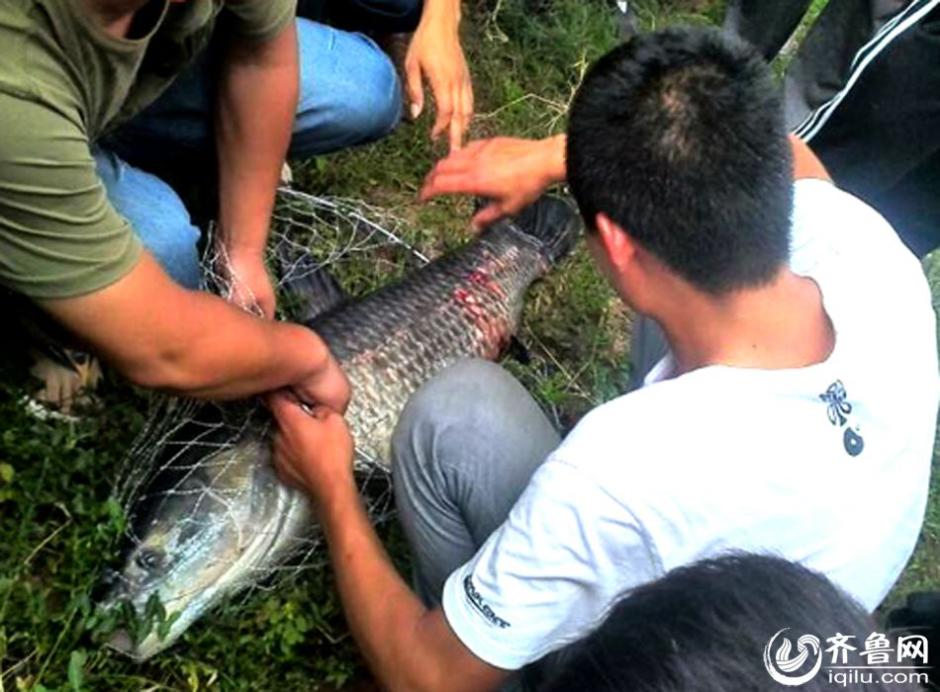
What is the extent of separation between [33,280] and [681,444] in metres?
A: 1.02

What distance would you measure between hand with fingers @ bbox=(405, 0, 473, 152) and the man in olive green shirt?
2cm

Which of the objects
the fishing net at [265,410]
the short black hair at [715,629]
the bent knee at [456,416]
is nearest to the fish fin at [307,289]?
the fishing net at [265,410]

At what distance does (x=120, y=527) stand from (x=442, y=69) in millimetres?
1230

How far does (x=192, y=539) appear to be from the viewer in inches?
110

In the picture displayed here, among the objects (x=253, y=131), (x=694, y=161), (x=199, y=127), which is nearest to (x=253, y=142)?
(x=253, y=131)

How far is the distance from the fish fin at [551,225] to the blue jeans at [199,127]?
428mm

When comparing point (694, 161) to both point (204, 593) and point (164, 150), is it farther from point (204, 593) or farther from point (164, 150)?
point (164, 150)

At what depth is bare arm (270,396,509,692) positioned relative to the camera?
7.10 feet

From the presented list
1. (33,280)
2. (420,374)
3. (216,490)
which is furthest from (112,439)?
(33,280)

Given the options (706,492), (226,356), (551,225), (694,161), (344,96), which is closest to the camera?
(706,492)

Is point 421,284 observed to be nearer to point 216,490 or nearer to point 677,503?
point 216,490

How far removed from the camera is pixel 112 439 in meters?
3.16

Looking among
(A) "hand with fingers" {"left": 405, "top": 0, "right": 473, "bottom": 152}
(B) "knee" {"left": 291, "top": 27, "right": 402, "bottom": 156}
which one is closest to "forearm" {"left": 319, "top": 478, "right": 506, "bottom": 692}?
(A) "hand with fingers" {"left": 405, "top": 0, "right": 473, "bottom": 152}

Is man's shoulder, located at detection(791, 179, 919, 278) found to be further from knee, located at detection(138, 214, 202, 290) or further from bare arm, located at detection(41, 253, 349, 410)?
knee, located at detection(138, 214, 202, 290)
